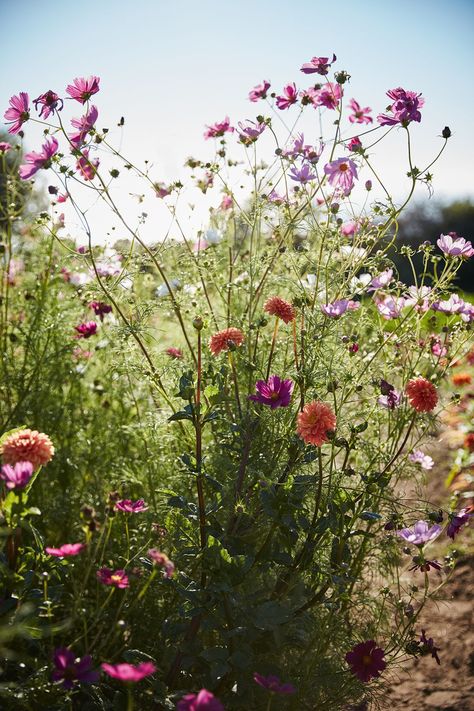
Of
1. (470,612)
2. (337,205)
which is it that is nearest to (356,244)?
(337,205)

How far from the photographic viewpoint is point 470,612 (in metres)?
2.30

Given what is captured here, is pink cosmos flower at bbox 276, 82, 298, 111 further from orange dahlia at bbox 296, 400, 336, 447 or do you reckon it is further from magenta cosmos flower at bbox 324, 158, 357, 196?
orange dahlia at bbox 296, 400, 336, 447

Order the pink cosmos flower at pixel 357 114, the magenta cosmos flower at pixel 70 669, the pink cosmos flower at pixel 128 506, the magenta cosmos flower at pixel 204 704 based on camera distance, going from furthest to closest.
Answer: the pink cosmos flower at pixel 357 114
the pink cosmos flower at pixel 128 506
the magenta cosmos flower at pixel 70 669
the magenta cosmos flower at pixel 204 704

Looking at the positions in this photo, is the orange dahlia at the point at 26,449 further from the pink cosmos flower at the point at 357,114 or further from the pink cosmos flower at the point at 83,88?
the pink cosmos flower at the point at 357,114

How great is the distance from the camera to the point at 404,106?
4.93 feet

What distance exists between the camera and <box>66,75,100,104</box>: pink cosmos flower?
1509 mm

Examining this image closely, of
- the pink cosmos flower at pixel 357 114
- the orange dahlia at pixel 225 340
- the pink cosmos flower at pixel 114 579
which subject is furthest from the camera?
the pink cosmos flower at pixel 357 114

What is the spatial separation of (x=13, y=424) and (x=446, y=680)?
1623mm

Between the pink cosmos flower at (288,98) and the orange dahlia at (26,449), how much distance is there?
1.13 meters

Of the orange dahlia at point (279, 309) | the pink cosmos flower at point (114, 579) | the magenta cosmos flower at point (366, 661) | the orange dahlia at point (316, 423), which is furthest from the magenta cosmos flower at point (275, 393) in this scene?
the magenta cosmos flower at point (366, 661)

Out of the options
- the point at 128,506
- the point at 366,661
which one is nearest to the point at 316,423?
the point at 128,506

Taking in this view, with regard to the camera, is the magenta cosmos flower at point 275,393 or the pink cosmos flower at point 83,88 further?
the pink cosmos flower at point 83,88

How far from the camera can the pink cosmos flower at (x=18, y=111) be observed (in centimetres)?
154

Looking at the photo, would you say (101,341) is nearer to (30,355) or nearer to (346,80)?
(30,355)
